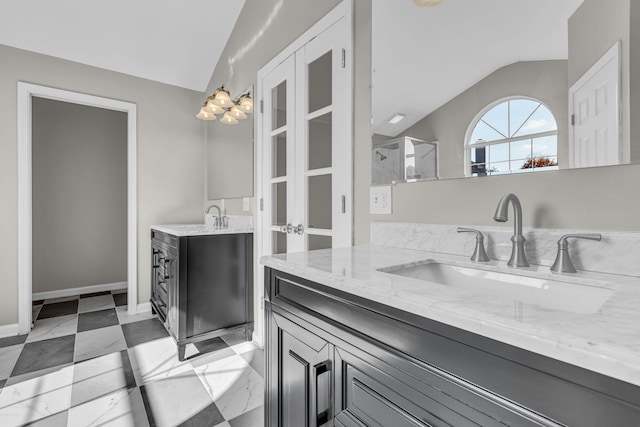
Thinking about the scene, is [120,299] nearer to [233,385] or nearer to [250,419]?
[233,385]

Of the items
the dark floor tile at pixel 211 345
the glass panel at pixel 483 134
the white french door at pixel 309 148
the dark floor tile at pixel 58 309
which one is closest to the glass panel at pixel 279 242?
the white french door at pixel 309 148

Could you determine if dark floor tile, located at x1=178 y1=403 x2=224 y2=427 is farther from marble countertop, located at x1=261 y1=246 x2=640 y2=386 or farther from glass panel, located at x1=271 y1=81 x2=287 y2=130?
glass panel, located at x1=271 y1=81 x2=287 y2=130

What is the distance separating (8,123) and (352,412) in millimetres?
3435

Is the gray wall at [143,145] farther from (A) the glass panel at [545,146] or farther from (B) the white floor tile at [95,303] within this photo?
(A) the glass panel at [545,146]

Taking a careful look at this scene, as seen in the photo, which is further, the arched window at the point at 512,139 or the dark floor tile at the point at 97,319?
the dark floor tile at the point at 97,319

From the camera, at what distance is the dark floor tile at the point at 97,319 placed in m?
2.76

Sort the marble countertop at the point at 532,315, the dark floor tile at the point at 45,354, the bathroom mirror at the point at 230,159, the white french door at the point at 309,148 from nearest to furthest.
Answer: the marble countertop at the point at 532,315, the white french door at the point at 309,148, the dark floor tile at the point at 45,354, the bathroom mirror at the point at 230,159

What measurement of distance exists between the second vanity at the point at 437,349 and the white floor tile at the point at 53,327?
8.33 ft

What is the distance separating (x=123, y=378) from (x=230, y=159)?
6.02ft

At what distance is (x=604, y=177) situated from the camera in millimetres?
842

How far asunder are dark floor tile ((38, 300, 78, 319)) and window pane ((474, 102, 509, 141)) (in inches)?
152

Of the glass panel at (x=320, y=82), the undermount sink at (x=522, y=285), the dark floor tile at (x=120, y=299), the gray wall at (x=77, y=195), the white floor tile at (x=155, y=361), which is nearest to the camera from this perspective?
the undermount sink at (x=522, y=285)

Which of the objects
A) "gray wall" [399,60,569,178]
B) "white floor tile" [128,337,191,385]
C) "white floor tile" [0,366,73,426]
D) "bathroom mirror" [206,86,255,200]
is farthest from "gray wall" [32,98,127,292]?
"gray wall" [399,60,569,178]

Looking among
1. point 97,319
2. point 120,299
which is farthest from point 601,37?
point 120,299
